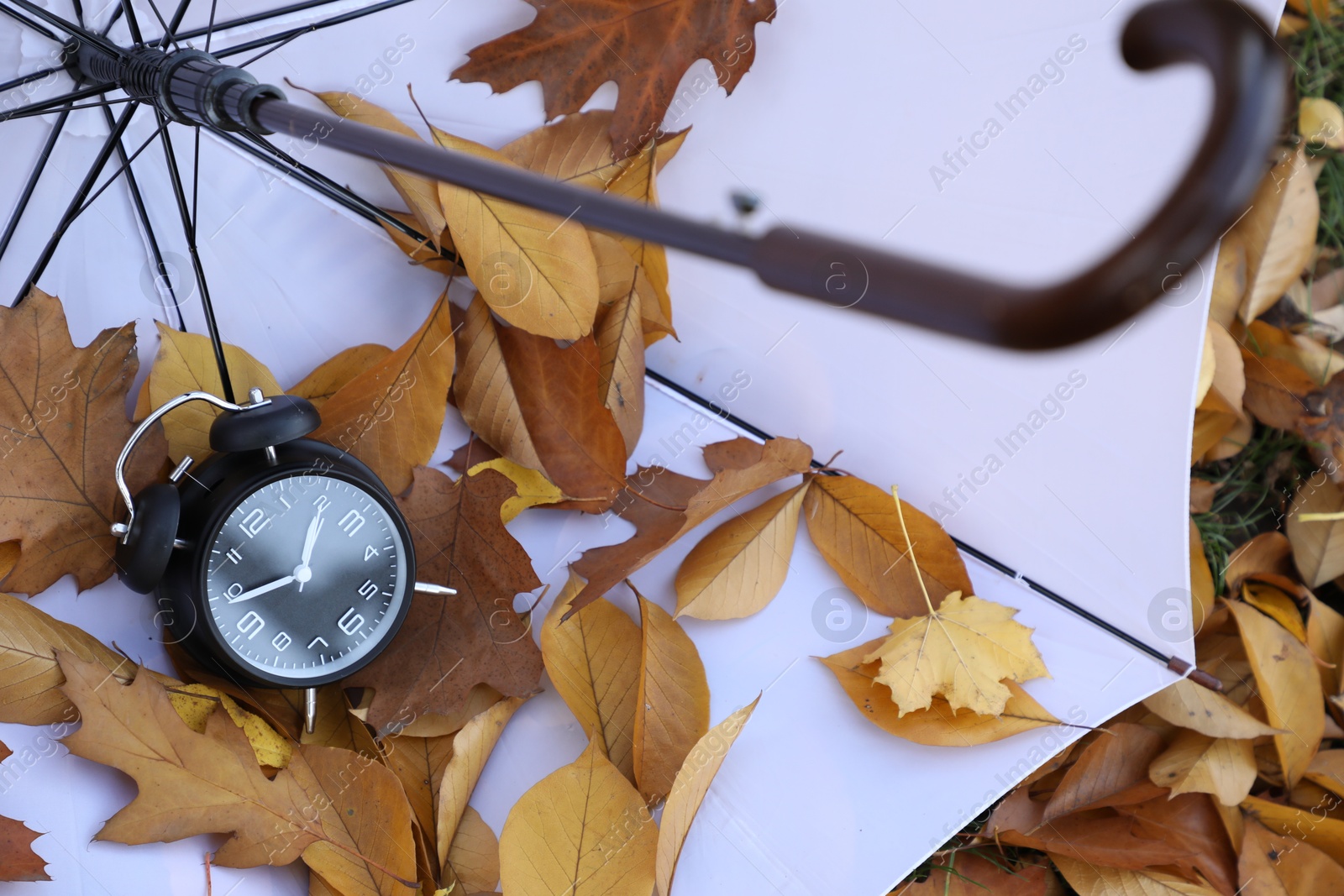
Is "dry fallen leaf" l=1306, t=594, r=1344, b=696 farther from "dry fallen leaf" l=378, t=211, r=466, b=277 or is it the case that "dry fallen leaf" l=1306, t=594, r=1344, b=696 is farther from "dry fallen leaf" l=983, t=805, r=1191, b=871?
"dry fallen leaf" l=378, t=211, r=466, b=277

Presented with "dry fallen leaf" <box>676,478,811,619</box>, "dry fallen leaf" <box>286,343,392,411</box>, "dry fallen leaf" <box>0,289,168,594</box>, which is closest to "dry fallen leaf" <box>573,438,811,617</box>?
"dry fallen leaf" <box>676,478,811,619</box>

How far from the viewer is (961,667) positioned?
0.75 metres

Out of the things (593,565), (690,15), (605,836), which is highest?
(690,15)

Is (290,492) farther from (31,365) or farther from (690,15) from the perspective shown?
(690,15)

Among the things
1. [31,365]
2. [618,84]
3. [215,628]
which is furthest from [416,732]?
[618,84]

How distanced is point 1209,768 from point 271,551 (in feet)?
3.16

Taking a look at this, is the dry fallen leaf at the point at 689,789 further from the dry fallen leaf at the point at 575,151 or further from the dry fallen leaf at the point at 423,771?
the dry fallen leaf at the point at 575,151

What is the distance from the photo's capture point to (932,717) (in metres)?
0.76

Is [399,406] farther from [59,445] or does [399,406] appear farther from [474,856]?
[474,856]

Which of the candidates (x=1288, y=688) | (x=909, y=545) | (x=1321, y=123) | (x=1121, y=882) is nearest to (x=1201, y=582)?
(x=1288, y=688)

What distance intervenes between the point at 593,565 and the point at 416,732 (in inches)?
7.3

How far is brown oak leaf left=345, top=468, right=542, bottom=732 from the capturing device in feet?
2.38

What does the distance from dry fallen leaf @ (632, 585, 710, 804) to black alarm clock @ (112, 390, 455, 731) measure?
7.4 inches

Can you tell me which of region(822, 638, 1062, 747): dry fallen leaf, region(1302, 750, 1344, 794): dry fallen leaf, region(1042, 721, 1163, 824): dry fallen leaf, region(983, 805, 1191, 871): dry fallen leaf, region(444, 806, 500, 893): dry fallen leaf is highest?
region(822, 638, 1062, 747): dry fallen leaf
